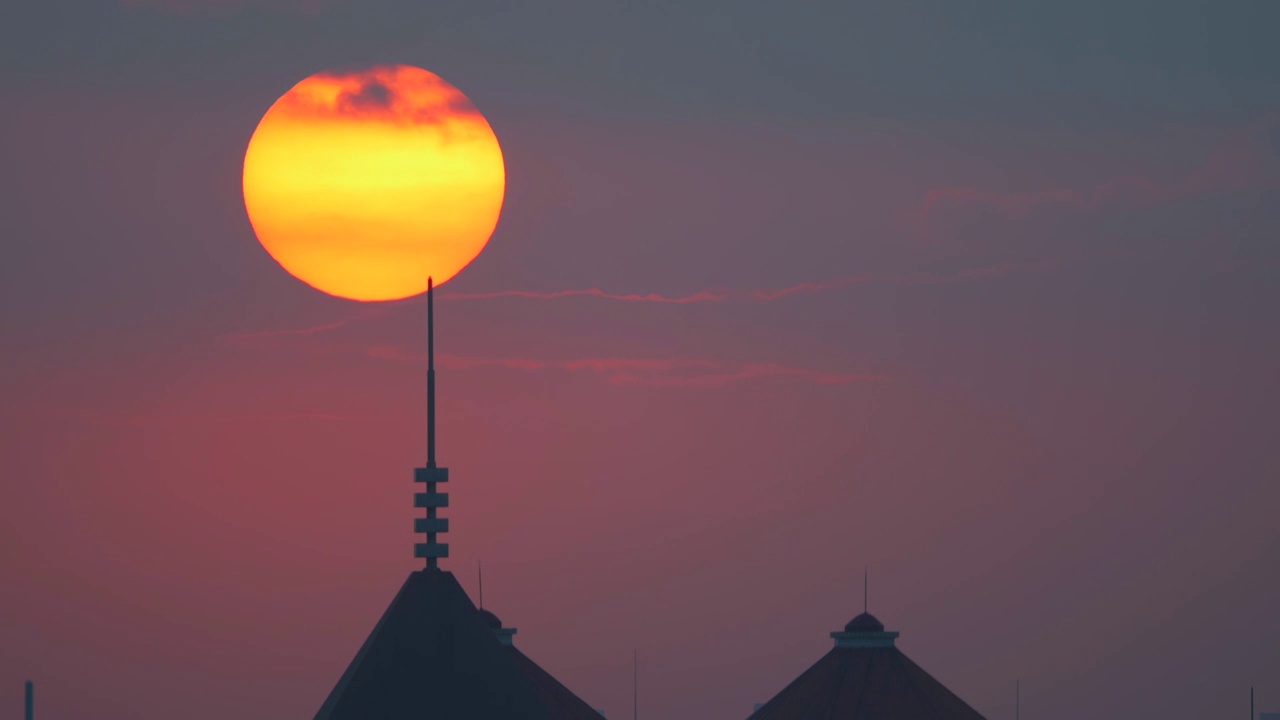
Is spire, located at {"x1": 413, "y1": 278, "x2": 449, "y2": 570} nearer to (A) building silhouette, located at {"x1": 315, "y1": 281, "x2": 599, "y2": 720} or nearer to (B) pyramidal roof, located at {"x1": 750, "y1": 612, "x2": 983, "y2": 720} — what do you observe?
(A) building silhouette, located at {"x1": 315, "y1": 281, "x2": 599, "y2": 720}

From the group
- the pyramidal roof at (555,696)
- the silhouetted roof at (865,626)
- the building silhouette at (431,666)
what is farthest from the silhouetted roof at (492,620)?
the building silhouette at (431,666)

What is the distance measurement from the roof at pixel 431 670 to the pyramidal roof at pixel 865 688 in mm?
28778

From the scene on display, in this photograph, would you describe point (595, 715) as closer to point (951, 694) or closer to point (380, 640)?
point (951, 694)

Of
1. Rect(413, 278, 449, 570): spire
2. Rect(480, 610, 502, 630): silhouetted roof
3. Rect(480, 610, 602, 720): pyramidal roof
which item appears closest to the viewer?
Rect(413, 278, 449, 570): spire

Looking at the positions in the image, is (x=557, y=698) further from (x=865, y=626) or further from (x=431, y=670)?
(x=431, y=670)

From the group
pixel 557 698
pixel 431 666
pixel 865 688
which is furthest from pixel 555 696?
pixel 431 666

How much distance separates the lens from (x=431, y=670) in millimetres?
116062

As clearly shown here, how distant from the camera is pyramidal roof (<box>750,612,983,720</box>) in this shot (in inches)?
5551

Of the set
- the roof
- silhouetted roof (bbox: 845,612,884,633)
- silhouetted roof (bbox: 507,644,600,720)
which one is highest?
silhouetted roof (bbox: 845,612,884,633)

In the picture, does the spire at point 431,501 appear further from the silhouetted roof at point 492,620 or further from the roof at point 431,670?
the silhouetted roof at point 492,620

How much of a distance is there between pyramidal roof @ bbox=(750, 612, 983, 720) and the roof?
2878 cm

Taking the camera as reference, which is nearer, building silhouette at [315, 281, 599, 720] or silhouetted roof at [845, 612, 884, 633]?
building silhouette at [315, 281, 599, 720]

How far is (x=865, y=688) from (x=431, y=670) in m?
33.8

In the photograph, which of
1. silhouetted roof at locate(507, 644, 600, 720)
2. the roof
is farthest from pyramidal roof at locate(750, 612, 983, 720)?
the roof
